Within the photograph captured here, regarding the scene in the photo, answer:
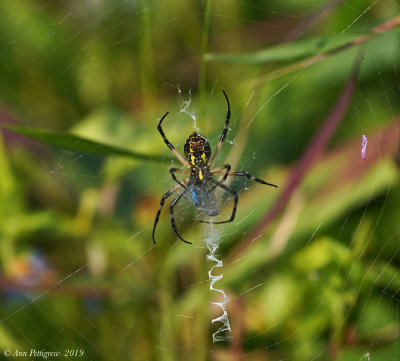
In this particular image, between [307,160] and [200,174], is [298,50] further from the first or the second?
[200,174]

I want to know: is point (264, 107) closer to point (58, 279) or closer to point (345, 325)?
point (345, 325)

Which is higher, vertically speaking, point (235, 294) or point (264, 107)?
point (264, 107)

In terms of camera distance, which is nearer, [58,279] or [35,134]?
[35,134]

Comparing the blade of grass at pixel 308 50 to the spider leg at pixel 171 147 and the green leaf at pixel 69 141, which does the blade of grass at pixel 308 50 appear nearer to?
the green leaf at pixel 69 141

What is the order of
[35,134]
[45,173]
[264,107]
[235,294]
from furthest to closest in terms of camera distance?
[45,173]
[264,107]
[235,294]
[35,134]

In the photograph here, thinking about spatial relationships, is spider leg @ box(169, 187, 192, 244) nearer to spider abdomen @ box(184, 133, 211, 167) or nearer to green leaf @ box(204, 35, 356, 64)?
spider abdomen @ box(184, 133, 211, 167)

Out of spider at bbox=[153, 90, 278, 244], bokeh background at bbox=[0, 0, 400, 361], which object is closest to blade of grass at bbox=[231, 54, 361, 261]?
bokeh background at bbox=[0, 0, 400, 361]

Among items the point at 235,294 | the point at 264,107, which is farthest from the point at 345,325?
the point at 264,107
